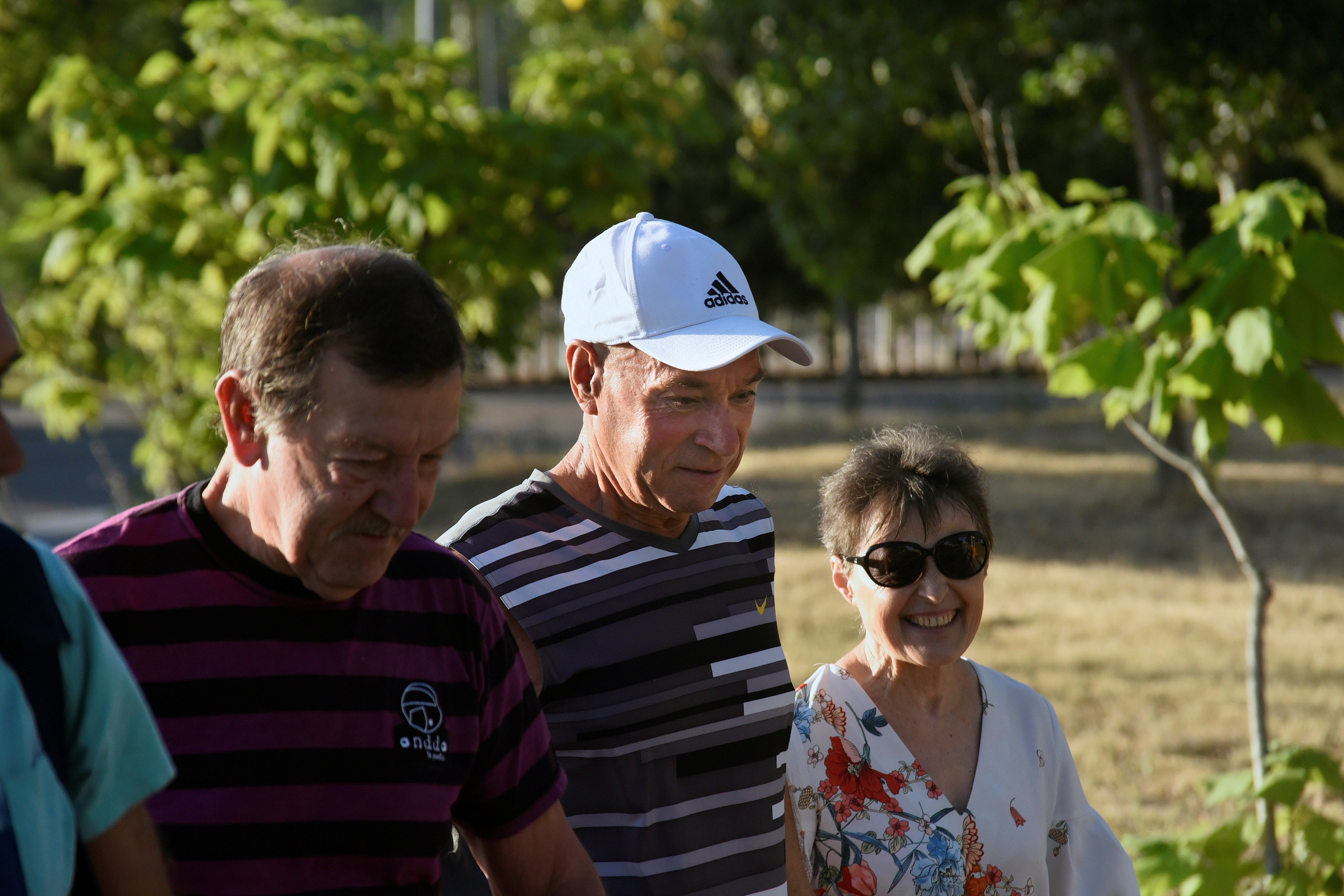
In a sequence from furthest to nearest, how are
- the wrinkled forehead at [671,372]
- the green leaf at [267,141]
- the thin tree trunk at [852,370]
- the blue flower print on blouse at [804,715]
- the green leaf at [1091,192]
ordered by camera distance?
the thin tree trunk at [852,370] → the green leaf at [267,141] → the green leaf at [1091,192] → the blue flower print on blouse at [804,715] → the wrinkled forehead at [671,372]

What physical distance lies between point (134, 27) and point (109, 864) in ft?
34.7

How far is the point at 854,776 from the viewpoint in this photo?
226 cm

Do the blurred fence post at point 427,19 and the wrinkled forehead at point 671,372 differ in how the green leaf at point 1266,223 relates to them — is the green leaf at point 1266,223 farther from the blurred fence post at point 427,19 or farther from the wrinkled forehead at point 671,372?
the blurred fence post at point 427,19

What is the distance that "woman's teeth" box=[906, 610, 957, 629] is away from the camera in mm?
2340

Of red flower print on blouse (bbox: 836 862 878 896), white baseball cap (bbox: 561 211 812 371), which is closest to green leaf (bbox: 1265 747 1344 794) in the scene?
red flower print on blouse (bbox: 836 862 878 896)

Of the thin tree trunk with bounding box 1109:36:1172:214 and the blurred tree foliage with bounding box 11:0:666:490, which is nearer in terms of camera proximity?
the blurred tree foliage with bounding box 11:0:666:490

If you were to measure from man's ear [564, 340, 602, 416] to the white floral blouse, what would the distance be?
2.14ft

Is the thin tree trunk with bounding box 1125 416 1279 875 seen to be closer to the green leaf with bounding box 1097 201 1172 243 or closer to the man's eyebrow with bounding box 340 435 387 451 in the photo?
the green leaf with bounding box 1097 201 1172 243

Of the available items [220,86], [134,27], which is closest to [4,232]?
[220,86]

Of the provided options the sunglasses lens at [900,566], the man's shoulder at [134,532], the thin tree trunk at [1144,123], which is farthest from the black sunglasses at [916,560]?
the thin tree trunk at [1144,123]

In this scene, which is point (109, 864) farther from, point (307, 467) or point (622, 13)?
point (622, 13)

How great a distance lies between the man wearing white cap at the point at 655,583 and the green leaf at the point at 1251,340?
1.33 m

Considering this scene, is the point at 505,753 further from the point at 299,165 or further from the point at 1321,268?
the point at 299,165

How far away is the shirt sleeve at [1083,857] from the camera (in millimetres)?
2293
